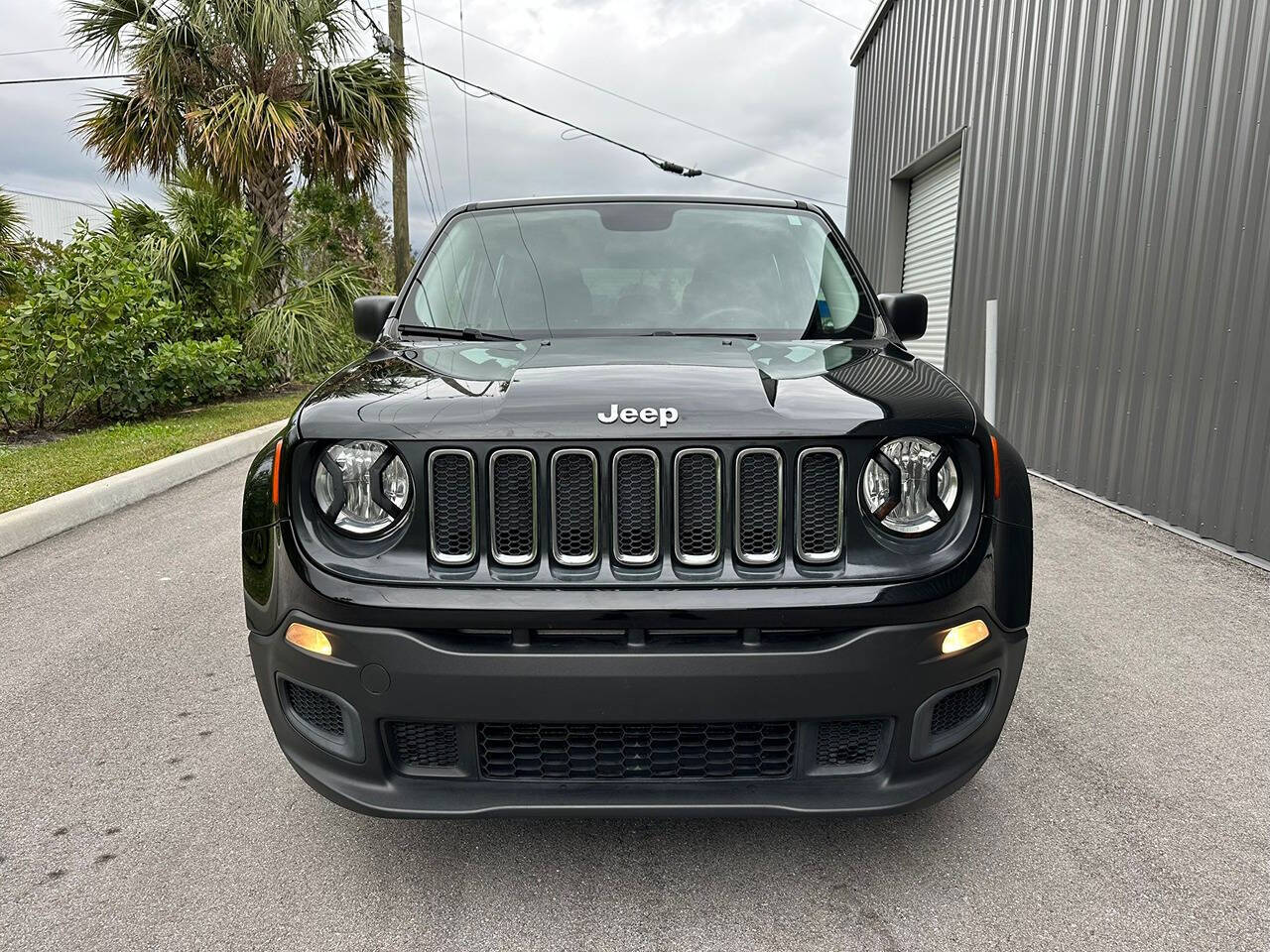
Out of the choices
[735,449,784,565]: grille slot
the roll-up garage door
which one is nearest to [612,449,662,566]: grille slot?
Answer: [735,449,784,565]: grille slot

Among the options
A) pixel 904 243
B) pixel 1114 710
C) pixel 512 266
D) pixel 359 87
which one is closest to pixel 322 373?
pixel 359 87

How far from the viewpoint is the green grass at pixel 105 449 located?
591 cm

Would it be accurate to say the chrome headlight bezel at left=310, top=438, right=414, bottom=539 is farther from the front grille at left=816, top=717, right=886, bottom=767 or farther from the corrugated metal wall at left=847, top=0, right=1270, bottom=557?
the corrugated metal wall at left=847, top=0, right=1270, bottom=557

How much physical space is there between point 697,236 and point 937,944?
2266 mm

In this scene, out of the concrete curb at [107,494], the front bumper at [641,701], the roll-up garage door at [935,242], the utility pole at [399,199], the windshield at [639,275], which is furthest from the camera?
the utility pole at [399,199]

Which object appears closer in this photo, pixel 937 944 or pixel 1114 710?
pixel 937 944

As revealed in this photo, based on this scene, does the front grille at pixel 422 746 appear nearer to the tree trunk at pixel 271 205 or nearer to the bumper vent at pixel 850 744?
the bumper vent at pixel 850 744

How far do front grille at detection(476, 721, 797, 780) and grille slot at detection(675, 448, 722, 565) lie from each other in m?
0.36

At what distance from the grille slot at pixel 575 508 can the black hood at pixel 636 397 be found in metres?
0.06

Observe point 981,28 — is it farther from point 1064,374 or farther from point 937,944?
point 937,944

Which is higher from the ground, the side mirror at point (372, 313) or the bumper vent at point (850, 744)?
the side mirror at point (372, 313)

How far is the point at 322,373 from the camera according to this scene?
12.4 meters

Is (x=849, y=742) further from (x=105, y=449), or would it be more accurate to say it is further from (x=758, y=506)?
(x=105, y=449)

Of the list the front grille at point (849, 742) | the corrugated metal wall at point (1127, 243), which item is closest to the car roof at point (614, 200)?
the front grille at point (849, 742)
